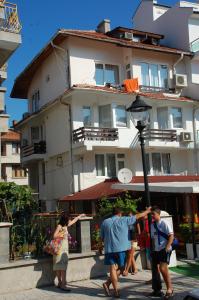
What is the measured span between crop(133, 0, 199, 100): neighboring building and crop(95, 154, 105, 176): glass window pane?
7771mm

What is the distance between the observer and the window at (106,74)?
24.5m

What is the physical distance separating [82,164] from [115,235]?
1484 cm

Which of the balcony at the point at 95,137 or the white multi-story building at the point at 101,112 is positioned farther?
the white multi-story building at the point at 101,112

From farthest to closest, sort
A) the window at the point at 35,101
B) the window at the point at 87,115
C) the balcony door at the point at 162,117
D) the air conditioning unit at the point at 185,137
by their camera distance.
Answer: the window at the point at 35,101 → the balcony door at the point at 162,117 → the air conditioning unit at the point at 185,137 → the window at the point at 87,115

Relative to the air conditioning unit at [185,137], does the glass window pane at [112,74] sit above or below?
above

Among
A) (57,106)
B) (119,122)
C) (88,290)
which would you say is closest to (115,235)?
(88,290)

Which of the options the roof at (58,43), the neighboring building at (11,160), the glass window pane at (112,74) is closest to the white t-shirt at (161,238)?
the roof at (58,43)

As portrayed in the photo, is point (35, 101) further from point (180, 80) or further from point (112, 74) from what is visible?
point (180, 80)

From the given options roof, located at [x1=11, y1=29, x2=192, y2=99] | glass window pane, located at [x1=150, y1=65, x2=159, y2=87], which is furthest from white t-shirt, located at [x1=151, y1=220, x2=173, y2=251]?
glass window pane, located at [x1=150, y1=65, x2=159, y2=87]

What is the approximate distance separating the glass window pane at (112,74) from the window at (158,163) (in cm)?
504

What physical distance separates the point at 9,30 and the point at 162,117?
44.4 ft

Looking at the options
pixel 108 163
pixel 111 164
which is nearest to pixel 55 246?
pixel 108 163

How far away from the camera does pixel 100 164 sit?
2381 cm

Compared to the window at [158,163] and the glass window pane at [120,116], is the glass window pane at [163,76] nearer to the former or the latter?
the glass window pane at [120,116]
